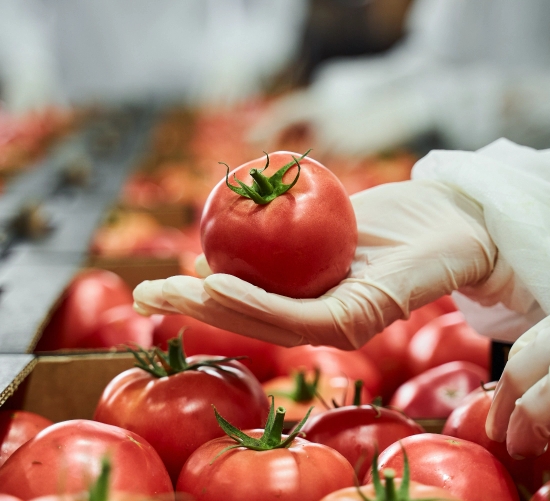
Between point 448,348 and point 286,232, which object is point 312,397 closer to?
point 448,348

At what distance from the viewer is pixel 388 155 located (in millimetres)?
4617

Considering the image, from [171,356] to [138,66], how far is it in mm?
8805

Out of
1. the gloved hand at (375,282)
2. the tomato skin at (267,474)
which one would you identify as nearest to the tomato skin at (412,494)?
the tomato skin at (267,474)

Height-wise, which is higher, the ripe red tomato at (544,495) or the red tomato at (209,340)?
the ripe red tomato at (544,495)

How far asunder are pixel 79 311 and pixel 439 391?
107cm

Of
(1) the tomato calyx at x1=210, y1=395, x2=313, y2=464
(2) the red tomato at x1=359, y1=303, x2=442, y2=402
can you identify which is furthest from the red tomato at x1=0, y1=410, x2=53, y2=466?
(2) the red tomato at x1=359, y1=303, x2=442, y2=402

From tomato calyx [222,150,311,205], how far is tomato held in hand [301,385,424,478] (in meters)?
0.41

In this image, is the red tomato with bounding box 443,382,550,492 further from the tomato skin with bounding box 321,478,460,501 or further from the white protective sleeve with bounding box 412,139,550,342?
the tomato skin with bounding box 321,478,460,501

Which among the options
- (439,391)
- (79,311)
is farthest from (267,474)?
(79,311)

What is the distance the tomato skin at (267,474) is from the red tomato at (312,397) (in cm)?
59

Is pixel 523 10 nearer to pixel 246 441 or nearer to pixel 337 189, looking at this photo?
pixel 337 189

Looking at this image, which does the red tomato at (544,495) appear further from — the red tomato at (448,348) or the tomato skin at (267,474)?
the red tomato at (448,348)

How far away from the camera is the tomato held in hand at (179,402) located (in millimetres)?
1088

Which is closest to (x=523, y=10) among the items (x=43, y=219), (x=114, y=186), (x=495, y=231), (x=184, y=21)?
(x=114, y=186)
